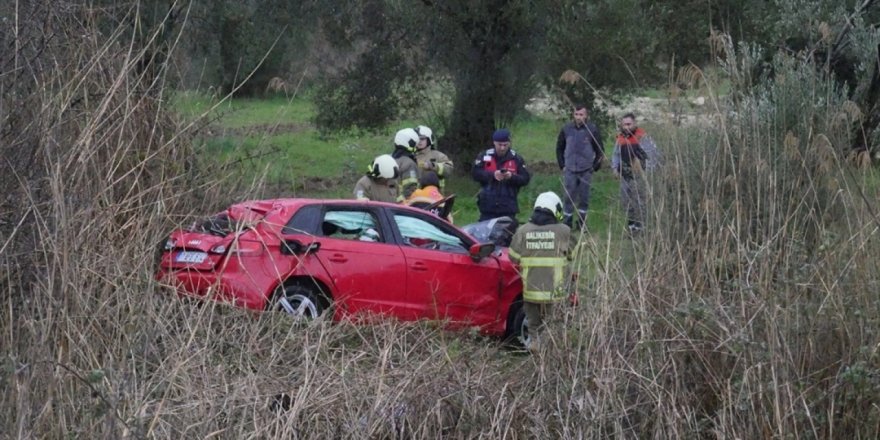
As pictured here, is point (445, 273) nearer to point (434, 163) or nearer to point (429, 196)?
point (429, 196)

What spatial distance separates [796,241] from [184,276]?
4283 mm

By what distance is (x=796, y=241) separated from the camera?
27.2 ft

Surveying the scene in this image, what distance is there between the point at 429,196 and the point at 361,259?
226 centimetres

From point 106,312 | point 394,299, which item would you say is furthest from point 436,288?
point 106,312

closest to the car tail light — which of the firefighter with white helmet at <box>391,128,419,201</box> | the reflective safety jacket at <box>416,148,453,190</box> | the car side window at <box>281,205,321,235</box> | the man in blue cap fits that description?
the car side window at <box>281,205,321,235</box>

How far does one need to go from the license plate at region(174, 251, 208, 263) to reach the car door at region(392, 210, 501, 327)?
177 cm

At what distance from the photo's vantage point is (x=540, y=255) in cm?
1062

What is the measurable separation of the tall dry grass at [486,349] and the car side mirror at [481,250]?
5.99 feet

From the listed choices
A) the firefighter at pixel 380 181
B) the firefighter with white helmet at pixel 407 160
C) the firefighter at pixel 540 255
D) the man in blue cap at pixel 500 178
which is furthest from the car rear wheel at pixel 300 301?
the man in blue cap at pixel 500 178

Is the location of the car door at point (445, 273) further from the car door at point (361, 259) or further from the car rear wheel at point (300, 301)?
the car rear wheel at point (300, 301)

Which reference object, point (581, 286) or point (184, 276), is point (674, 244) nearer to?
point (581, 286)

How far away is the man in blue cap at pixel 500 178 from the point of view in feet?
45.8

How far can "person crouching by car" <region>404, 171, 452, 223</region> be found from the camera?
12766 mm

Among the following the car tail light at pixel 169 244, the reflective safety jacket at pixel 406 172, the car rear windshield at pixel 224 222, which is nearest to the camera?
the car tail light at pixel 169 244
